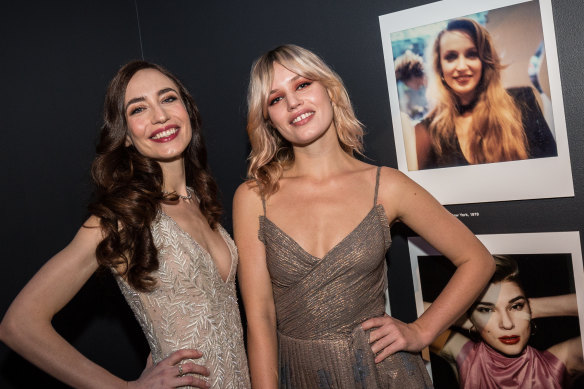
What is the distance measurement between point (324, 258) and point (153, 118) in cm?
70

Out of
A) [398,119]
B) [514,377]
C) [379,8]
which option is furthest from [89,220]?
[514,377]

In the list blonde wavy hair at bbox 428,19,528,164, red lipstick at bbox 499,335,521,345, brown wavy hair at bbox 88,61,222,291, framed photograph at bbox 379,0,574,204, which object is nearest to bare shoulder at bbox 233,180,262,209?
brown wavy hair at bbox 88,61,222,291

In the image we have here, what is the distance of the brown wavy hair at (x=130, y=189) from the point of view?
58.2 inches

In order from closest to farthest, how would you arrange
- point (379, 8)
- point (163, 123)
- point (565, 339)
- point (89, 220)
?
point (89, 220) → point (163, 123) → point (565, 339) → point (379, 8)

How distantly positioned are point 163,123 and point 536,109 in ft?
3.96

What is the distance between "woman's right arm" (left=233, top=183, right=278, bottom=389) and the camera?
168 centimetres

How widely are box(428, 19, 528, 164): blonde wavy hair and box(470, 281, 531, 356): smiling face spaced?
47 cm

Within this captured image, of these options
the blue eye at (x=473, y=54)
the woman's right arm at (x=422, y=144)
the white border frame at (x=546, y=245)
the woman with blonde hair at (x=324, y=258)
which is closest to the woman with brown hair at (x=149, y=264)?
the woman with blonde hair at (x=324, y=258)

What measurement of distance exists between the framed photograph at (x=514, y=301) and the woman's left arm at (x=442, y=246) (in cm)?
13

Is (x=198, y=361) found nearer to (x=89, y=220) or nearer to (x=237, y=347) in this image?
(x=237, y=347)

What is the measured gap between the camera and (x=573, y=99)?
1664 mm

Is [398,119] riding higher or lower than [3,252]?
higher

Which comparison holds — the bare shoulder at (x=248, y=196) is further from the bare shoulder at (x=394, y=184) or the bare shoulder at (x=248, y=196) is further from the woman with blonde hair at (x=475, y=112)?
the woman with blonde hair at (x=475, y=112)

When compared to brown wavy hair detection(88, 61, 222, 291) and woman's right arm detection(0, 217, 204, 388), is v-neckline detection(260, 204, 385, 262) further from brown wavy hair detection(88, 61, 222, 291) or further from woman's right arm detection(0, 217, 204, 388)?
woman's right arm detection(0, 217, 204, 388)
